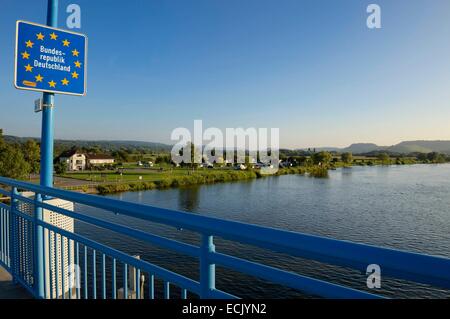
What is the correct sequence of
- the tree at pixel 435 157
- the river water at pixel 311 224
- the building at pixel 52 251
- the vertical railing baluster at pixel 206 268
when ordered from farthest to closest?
the tree at pixel 435 157 → the river water at pixel 311 224 → the building at pixel 52 251 → the vertical railing baluster at pixel 206 268

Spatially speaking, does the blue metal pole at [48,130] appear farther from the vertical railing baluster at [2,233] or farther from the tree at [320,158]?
the tree at [320,158]

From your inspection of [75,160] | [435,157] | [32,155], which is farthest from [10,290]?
[435,157]

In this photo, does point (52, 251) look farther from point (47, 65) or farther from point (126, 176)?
point (126, 176)

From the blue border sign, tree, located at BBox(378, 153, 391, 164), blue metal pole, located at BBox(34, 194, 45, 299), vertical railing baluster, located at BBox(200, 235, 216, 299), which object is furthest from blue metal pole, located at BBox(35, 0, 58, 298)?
tree, located at BBox(378, 153, 391, 164)

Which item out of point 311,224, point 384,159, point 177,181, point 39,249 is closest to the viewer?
point 39,249

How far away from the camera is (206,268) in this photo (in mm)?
1641

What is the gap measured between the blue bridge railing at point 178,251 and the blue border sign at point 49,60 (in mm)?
1158

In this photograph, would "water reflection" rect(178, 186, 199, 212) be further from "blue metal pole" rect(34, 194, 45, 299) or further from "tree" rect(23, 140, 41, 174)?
"blue metal pole" rect(34, 194, 45, 299)

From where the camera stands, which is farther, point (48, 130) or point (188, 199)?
point (188, 199)

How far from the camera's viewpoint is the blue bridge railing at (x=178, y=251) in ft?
3.60

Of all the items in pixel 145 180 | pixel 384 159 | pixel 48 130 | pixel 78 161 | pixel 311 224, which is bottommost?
pixel 311 224

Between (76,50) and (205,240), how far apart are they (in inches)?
134

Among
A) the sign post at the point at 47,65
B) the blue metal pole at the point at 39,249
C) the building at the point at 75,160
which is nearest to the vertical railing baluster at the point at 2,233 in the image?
the sign post at the point at 47,65

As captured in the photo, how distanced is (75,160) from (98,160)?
284 inches
